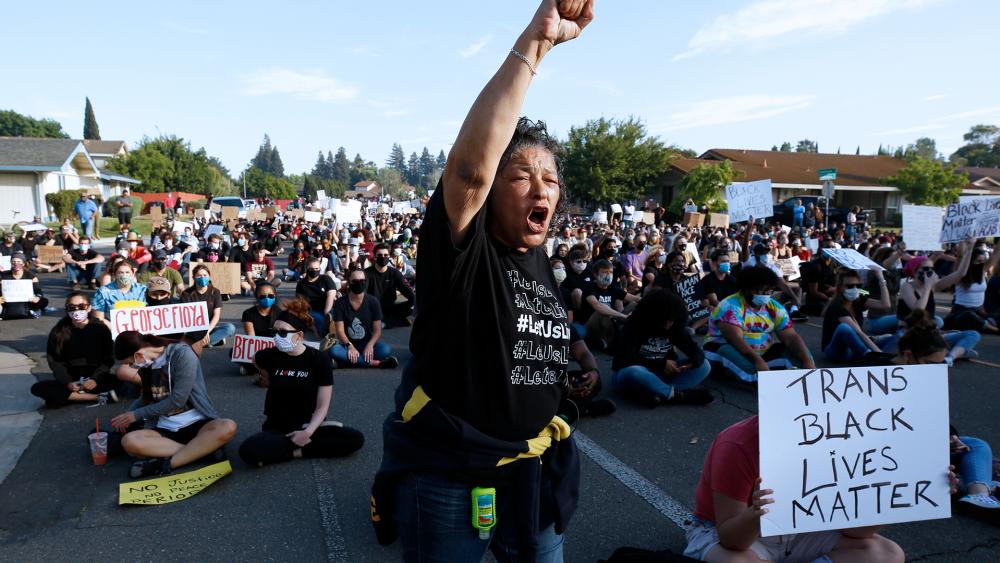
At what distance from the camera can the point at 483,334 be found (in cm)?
163

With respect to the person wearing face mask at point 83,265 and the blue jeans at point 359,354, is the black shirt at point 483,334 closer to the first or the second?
the blue jeans at point 359,354

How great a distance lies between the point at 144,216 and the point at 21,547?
1796 inches

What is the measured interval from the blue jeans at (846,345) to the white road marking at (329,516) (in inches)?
248

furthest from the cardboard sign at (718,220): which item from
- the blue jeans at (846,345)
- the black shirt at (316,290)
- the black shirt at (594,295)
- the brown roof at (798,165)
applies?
the brown roof at (798,165)

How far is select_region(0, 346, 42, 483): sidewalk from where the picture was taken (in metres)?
5.32

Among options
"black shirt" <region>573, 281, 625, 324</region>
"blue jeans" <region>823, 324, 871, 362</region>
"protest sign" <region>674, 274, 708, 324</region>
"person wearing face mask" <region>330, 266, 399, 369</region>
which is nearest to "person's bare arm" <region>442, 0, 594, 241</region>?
"person wearing face mask" <region>330, 266, 399, 369</region>

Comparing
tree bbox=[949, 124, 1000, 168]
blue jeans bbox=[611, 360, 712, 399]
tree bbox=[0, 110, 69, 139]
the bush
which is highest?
tree bbox=[0, 110, 69, 139]

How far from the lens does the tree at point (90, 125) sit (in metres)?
98.3

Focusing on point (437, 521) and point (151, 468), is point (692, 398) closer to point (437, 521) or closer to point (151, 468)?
point (151, 468)

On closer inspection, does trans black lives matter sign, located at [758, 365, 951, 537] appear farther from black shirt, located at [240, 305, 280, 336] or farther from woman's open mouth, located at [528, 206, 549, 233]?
black shirt, located at [240, 305, 280, 336]

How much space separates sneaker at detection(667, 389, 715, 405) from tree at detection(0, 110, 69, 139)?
11403cm

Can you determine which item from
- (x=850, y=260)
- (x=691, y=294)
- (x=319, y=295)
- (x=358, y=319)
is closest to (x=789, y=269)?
(x=691, y=294)

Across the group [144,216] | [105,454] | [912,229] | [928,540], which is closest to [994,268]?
[912,229]

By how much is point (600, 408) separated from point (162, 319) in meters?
4.45
